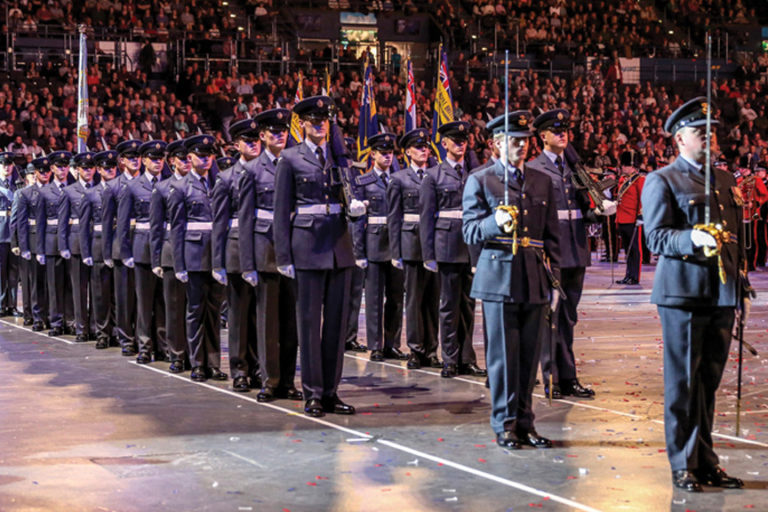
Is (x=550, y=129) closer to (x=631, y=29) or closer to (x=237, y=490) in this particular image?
(x=237, y=490)

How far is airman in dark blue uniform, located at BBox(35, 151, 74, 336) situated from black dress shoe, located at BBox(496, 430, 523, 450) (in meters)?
7.49

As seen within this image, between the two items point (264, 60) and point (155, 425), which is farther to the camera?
point (264, 60)

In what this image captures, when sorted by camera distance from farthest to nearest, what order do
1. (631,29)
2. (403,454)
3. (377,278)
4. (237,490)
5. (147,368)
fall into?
1. (631,29)
2. (377,278)
3. (147,368)
4. (403,454)
5. (237,490)

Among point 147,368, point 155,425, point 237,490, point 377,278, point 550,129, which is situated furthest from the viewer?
point 377,278

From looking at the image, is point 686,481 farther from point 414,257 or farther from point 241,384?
point 414,257

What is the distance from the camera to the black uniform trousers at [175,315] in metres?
10.1

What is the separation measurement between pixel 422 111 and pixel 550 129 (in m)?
17.8

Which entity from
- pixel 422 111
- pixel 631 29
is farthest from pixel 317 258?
pixel 631 29

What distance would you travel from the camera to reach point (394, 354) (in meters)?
10.7

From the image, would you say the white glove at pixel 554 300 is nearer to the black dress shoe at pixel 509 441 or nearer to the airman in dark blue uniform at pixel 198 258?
the black dress shoe at pixel 509 441

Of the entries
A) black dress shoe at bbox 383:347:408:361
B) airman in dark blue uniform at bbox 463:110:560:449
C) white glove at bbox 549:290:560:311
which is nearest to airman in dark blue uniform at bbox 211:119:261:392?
black dress shoe at bbox 383:347:408:361

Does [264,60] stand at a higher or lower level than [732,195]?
higher

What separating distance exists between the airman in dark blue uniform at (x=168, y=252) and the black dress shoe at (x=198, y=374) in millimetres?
596

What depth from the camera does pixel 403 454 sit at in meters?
6.66
